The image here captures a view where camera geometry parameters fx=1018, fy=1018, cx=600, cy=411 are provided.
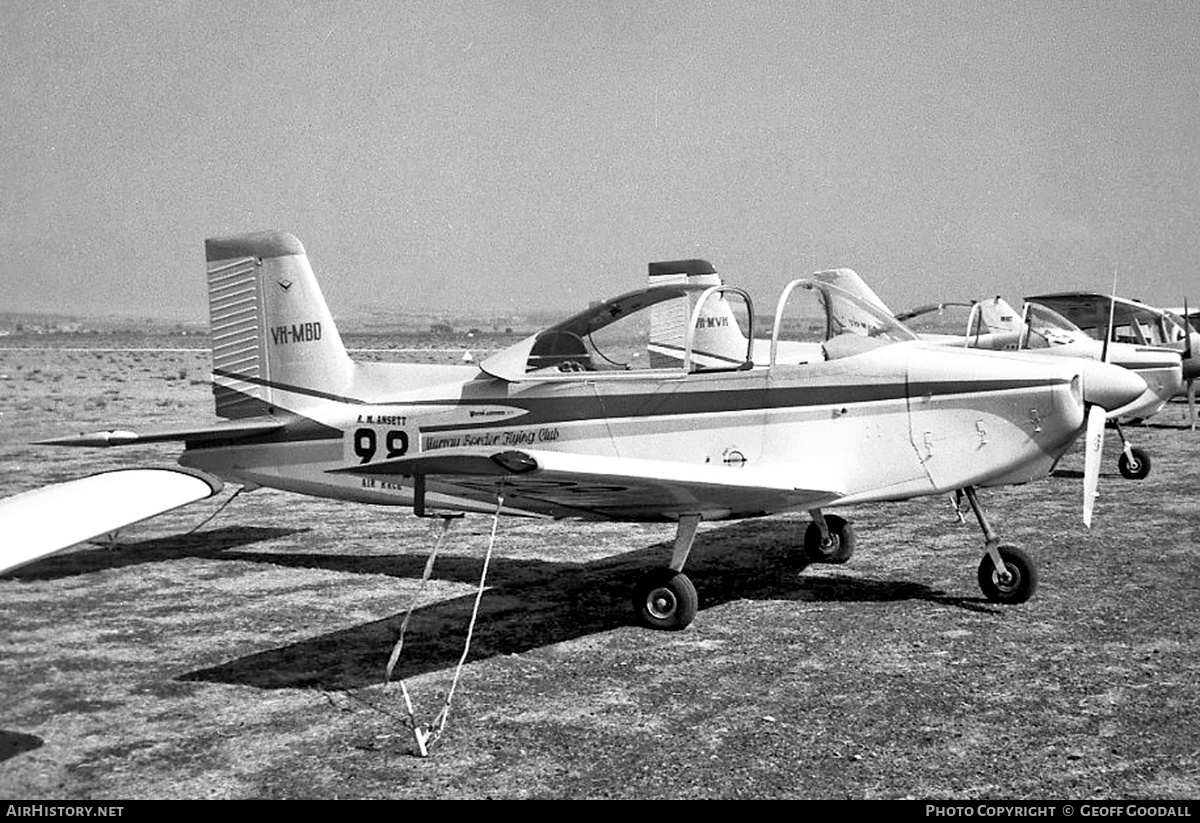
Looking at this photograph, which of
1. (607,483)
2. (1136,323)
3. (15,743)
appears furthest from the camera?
(1136,323)

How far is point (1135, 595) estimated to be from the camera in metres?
7.20

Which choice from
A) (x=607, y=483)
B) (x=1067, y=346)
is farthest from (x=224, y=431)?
(x=1067, y=346)

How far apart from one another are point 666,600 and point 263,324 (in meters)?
4.49

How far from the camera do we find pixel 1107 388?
22.7 feet

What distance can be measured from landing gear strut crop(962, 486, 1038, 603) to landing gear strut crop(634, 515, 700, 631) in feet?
6.78

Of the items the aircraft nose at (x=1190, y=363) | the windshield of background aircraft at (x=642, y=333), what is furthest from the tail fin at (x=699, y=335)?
the aircraft nose at (x=1190, y=363)

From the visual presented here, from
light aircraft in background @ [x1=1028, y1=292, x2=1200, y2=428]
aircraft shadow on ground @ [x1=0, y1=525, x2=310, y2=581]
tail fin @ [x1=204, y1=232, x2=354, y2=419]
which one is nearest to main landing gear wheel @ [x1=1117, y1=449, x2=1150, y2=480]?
light aircraft in background @ [x1=1028, y1=292, x2=1200, y2=428]

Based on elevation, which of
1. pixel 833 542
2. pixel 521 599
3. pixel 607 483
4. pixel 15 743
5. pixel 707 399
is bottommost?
pixel 521 599

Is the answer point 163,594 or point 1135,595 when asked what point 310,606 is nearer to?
point 163,594

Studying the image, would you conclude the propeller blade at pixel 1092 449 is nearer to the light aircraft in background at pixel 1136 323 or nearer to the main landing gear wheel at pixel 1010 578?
the main landing gear wheel at pixel 1010 578

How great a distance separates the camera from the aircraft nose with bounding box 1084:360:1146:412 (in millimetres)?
6879

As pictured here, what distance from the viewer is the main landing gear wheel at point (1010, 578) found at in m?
6.97

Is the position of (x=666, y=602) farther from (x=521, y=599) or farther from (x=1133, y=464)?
(x=1133, y=464)

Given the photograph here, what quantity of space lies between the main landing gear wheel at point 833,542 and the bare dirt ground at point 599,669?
0.26m
